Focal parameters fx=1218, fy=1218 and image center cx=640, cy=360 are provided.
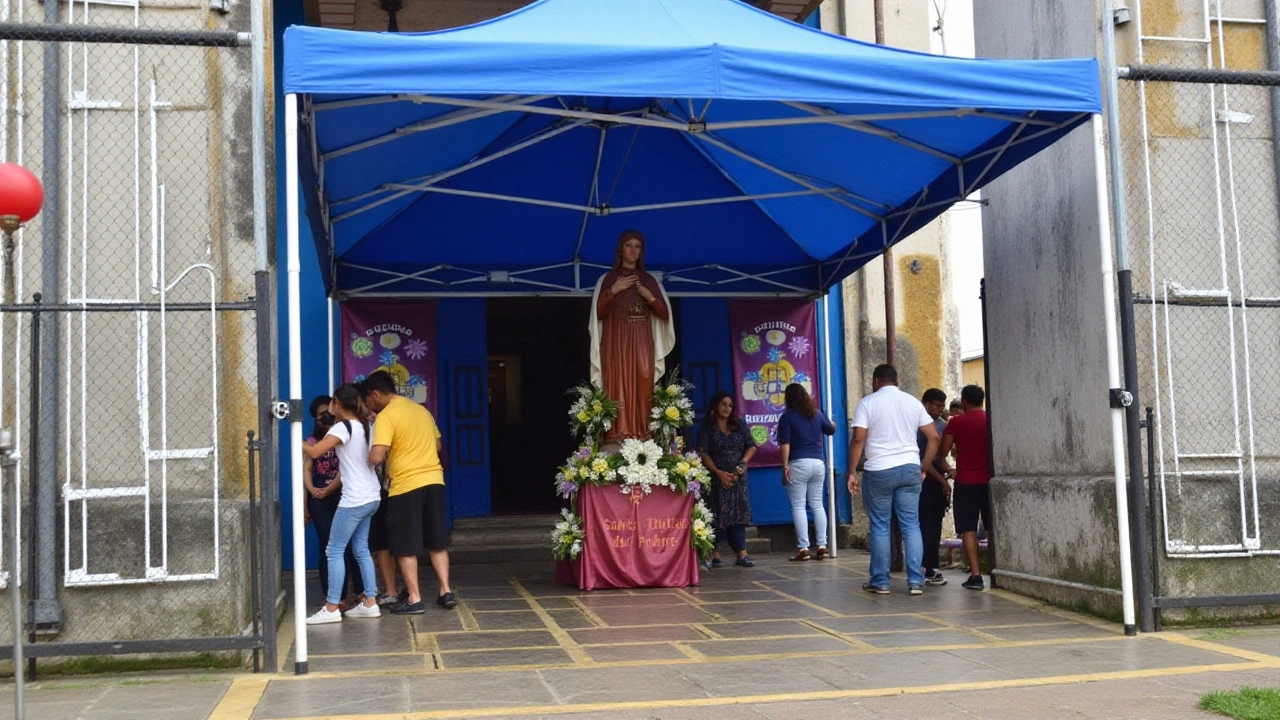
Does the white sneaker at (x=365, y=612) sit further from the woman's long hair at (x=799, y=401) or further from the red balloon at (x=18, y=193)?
the woman's long hair at (x=799, y=401)

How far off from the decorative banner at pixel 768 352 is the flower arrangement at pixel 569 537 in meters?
3.81

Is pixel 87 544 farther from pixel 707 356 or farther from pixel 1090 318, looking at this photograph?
pixel 707 356

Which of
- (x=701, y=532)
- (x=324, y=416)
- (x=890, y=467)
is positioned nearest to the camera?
(x=890, y=467)

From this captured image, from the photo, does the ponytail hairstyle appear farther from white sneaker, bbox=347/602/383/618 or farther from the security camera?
the security camera

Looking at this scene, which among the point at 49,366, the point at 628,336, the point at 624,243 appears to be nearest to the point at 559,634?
the point at 628,336

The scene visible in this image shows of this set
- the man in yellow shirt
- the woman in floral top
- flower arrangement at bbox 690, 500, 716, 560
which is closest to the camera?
the man in yellow shirt

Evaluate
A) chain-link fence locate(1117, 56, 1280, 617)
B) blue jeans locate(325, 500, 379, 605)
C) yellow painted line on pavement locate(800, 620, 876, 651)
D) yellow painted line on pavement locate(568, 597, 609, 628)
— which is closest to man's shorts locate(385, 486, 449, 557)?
blue jeans locate(325, 500, 379, 605)

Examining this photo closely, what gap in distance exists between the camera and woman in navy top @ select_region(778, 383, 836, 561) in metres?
11.2

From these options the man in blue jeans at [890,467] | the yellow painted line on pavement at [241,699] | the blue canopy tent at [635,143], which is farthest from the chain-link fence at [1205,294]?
the yellow painted line on pavement at [241,699]

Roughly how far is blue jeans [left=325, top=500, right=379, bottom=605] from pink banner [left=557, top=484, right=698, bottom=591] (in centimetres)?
170

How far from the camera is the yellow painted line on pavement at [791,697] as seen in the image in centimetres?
517

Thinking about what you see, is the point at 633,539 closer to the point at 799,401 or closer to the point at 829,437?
the point at 799,401

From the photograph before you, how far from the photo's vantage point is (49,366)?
6.29 meters

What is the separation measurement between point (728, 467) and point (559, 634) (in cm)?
408
